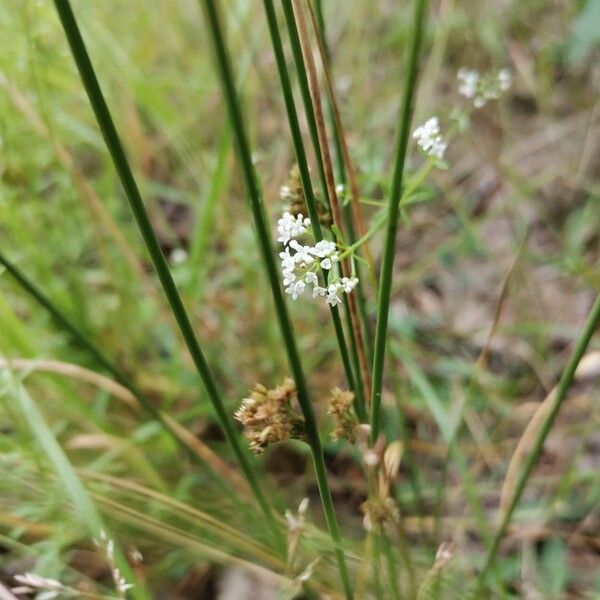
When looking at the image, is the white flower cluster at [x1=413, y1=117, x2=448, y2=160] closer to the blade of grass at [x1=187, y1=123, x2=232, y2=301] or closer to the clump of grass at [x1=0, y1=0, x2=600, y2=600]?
the clump of grass at [x1=0, y1=0, x2=600, y2=600]

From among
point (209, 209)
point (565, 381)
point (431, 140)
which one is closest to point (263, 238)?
point (431, 140)

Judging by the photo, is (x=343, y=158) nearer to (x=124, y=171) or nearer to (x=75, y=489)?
(x=124, y=171)

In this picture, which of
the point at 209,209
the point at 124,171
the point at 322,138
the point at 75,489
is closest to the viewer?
the point at 124,171

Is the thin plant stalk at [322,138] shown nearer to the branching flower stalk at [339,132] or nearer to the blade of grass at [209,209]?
the branching flower stalk at [339,132]

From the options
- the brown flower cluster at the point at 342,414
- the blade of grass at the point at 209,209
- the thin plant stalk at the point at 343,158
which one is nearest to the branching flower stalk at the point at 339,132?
the thin plant stalk at the point at 343,158

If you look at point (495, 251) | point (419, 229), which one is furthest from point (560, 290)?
point (419, 229)

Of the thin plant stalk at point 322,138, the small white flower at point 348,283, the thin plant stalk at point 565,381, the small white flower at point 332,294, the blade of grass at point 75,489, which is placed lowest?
the blade of grass at point 75,489
